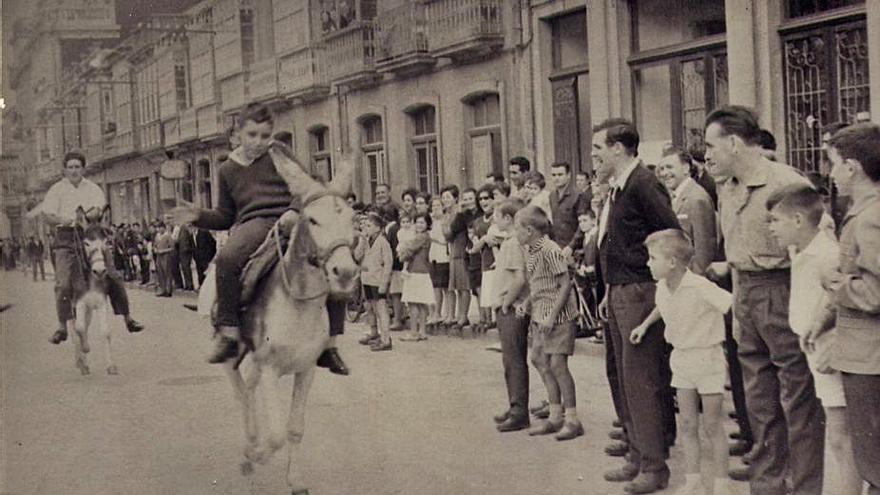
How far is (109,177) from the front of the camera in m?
8.60

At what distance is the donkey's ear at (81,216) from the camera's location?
9264 mm

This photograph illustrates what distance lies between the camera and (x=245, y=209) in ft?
21.5

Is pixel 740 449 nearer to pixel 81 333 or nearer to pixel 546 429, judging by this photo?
pixel 546 429

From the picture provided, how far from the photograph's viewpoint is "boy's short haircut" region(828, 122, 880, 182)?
15.5 ft

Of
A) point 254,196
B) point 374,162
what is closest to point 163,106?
point 254,196

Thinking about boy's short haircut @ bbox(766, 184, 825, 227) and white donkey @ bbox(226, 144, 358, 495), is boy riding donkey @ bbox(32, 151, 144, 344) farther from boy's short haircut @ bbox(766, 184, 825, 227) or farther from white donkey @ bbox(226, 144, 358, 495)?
boy's short haircut @ bbox(766, 184, 825, 227)

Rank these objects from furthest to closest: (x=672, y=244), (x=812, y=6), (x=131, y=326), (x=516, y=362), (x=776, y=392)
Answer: (x=812, y=6) < (x=131, y=326) < (x=516, y=362) < (x=672, y=244) < (x=776, y=392)

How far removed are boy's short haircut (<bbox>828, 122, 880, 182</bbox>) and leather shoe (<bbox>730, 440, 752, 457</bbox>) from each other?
284cm

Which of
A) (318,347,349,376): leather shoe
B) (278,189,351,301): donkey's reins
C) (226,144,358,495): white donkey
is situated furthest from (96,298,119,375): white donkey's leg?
(278,189,351,301): donkey's reins

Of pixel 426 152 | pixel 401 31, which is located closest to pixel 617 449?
pixel 401 31

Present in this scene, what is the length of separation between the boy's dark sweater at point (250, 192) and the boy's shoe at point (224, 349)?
0.67 metres

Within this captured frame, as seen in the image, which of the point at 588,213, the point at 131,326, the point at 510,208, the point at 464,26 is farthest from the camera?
the point at 464,26

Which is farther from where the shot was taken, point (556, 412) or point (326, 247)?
point (556, 412)

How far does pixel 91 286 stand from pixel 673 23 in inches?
319
